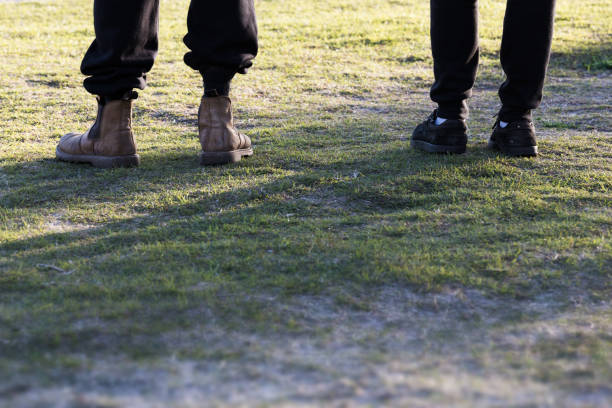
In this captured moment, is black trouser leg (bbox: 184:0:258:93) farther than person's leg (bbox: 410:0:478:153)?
No

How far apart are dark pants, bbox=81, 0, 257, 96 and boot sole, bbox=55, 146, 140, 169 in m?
0.28

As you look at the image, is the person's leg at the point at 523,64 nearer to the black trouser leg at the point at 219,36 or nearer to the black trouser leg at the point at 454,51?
the black trouser leg at the point at 454,51

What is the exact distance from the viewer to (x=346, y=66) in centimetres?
606

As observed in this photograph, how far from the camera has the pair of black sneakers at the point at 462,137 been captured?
3.22 metres

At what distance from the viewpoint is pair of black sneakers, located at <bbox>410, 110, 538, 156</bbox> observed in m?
3.22

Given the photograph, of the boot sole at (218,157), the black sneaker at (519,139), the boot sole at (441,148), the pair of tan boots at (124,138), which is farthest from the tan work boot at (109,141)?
the black sneaker at (519,139)

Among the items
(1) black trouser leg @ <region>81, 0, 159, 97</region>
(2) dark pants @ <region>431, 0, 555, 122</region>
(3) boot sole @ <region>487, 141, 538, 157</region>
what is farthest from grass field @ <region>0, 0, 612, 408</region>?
(1) black trouser leg @ <region>81, 0, 159, 97</region>

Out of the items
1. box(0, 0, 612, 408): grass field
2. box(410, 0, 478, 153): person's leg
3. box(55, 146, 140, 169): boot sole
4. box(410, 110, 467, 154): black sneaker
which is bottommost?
box(0, 0, 612, 408): grass field

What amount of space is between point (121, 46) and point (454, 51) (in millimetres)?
1436

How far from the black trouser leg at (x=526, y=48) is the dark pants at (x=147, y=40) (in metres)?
1.13

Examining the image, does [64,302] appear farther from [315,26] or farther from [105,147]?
[315,26]

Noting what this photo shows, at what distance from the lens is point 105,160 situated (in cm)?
316

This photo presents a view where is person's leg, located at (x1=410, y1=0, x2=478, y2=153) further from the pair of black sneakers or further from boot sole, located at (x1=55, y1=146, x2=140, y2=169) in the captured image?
boot sole, located at (x1=55, y1=146, x2=140, y2=169)

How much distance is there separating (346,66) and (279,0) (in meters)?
5.11
